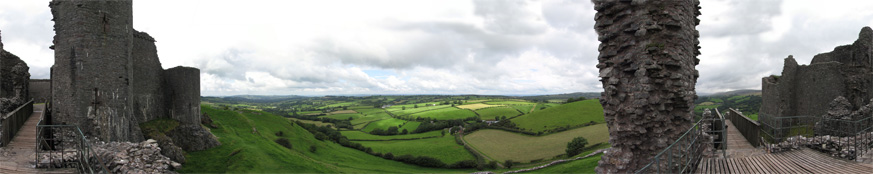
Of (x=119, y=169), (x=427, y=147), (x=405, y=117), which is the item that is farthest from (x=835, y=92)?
(x=405, y=117)

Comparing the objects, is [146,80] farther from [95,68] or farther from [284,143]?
[284,143]

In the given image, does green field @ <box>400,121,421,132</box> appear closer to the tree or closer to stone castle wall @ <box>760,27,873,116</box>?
the tree

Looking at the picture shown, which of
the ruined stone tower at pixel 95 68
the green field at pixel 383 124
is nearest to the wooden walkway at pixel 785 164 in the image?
the ruined stone tower at pixel 95 68

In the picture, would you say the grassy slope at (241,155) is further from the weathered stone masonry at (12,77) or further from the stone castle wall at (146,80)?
Answer: the weathered stone masonry at (12,77)

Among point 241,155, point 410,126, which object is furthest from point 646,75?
point 410,126

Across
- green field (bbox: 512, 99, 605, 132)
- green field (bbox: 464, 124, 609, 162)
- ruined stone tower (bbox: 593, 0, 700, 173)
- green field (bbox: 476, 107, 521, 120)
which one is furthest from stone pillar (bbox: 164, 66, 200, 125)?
green field (bbox: 476, 107, 521, 120)
